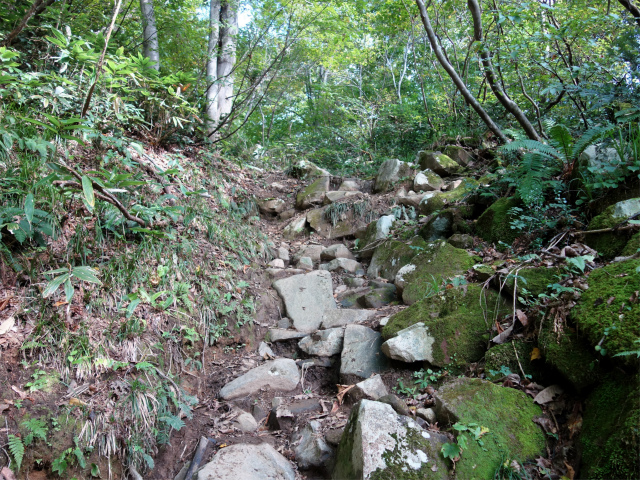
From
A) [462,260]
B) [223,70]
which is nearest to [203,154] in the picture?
[223,70]

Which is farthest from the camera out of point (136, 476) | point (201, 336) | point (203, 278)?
point (203, 278)

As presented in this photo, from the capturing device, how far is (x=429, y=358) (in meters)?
3.23

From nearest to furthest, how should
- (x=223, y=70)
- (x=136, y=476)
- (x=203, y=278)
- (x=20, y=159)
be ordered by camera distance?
(x=136, y=476) → (x=20, y=159) → (x=203, y=278) → (x=223, y=70)

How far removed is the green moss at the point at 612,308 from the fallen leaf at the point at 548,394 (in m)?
0.43

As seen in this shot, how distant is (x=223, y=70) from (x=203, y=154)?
2.47 meters

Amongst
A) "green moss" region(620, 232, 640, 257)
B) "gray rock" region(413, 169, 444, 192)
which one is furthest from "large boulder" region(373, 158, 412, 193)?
"green moss" region(620, 232, 640, 257)

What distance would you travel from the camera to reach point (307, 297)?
16.6 ft

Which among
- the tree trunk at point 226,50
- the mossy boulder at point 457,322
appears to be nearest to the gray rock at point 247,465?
the mossy boulder at point 457,322

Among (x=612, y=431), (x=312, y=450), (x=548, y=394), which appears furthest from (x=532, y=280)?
Result: (x=312, y=450)

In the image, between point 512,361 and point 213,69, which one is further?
point 213,69

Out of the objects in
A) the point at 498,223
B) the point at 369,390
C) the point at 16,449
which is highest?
the point at 498,223

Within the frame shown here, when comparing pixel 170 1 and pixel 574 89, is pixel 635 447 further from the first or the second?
pixel 170 1

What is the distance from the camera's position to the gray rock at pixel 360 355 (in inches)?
139

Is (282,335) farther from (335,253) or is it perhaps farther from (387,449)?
(387,449)
